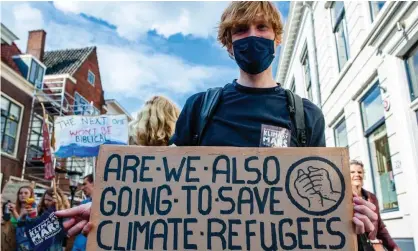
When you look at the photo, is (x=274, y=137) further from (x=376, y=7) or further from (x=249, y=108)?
(x=376, y=7)

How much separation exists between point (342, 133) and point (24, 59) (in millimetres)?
14983

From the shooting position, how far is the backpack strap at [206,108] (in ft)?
4.83

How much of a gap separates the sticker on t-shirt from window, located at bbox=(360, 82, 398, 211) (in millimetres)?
4829

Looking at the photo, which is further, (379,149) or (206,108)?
(379,149)

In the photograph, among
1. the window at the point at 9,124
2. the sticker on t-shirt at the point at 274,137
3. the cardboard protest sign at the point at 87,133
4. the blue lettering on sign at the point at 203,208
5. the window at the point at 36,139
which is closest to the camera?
the blue lettering on sign at the point at 203,208

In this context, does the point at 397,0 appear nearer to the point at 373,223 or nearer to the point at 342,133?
the point at 342,133

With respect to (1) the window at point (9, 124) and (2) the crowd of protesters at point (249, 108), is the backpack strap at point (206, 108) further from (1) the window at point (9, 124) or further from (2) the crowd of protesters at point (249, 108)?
(1) the window at point (9, 124)

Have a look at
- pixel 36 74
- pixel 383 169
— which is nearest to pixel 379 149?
pixel 383 169

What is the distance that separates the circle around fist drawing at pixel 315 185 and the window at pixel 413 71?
4.35 metres

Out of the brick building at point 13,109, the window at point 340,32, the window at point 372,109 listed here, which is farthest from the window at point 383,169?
the brick building at point 13,109

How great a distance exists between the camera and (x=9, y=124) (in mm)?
14859

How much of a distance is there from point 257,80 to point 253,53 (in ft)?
0.39

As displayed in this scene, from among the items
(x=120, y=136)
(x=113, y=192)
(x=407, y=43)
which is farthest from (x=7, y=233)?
(x=407, y=43)

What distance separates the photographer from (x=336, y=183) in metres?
1.26
